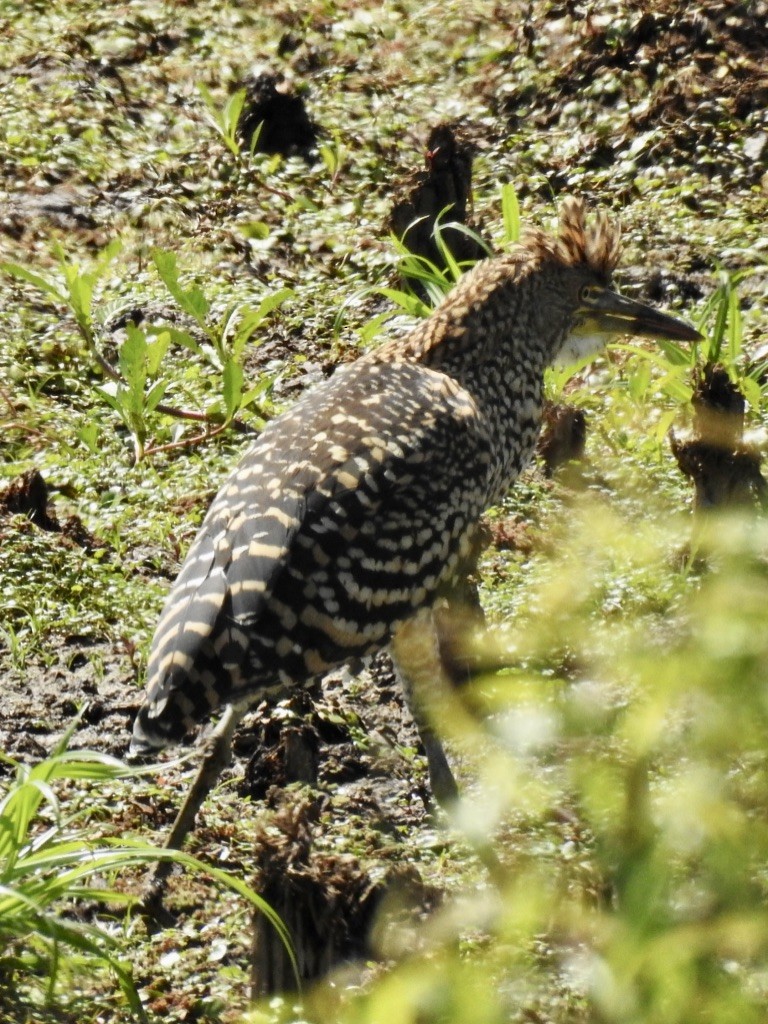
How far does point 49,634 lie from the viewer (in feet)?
19.8

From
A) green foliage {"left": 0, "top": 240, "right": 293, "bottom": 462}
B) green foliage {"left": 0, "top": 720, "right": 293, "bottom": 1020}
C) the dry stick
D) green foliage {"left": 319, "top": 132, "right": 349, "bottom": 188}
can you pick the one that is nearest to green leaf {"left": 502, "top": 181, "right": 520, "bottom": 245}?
green foliage {"left": 0, "top": 240, "right": 293, "bottom": 462}

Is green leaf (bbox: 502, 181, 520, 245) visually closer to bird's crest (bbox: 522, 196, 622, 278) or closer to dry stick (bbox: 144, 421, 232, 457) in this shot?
bird's crest (bbox: 522, 196, 622, 278)

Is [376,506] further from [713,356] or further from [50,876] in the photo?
[713,356]

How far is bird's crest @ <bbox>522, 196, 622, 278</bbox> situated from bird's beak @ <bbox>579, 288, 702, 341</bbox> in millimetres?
140

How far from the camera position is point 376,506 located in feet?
15.2

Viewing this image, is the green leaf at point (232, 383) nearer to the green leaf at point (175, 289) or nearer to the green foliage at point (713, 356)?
the green leaf at point (175, 289)

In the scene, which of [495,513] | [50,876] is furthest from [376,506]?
[495,513]

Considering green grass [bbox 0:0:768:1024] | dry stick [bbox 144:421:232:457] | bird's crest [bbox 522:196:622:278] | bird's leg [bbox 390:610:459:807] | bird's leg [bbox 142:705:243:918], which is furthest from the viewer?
dry stick [bbox 144:421:232:457]

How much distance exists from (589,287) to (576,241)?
21 centimetres

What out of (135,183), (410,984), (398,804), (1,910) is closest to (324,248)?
(135,183)

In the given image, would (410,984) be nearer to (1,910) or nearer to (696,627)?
(696,627)

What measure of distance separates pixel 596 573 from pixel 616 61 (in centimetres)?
818

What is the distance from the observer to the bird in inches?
164

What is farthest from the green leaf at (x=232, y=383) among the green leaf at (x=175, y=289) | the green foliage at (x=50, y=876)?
the green foliage at (x=50, y=876)
